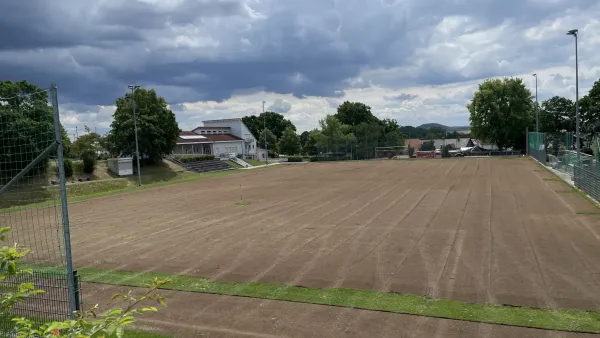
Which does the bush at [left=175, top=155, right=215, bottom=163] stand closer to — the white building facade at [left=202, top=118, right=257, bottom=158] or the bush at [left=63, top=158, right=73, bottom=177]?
the bush at [left=63, top=158, right=73, bottom=177]

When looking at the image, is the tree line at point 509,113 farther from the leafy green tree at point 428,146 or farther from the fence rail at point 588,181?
the fence rail at point 588,181

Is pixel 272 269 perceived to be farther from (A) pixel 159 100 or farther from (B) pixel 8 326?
(A) pixel 159 100

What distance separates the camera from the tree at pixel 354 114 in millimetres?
123750

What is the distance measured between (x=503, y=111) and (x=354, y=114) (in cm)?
5230

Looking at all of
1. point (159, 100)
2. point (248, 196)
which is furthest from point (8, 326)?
point (159, 100)

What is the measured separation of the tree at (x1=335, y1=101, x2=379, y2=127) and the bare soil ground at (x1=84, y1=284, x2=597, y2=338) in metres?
116

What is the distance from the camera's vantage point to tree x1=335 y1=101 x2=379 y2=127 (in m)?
124

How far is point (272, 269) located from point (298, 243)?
2746 mm

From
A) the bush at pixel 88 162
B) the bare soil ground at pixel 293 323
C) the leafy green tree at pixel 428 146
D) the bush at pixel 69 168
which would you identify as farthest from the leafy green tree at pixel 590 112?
the bare soil ground at pixel 293 323

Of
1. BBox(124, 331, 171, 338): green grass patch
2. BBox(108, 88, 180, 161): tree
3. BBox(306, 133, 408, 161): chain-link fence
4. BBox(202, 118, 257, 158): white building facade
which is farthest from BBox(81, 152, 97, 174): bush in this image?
BBox(202, 118, 257, 158): white building facade

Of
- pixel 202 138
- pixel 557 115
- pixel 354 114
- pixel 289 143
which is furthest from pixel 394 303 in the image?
pixel 354 114

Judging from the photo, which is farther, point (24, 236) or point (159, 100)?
point (159, 100)

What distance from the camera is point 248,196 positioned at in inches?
1065

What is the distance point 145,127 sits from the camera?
52250 millimetres
